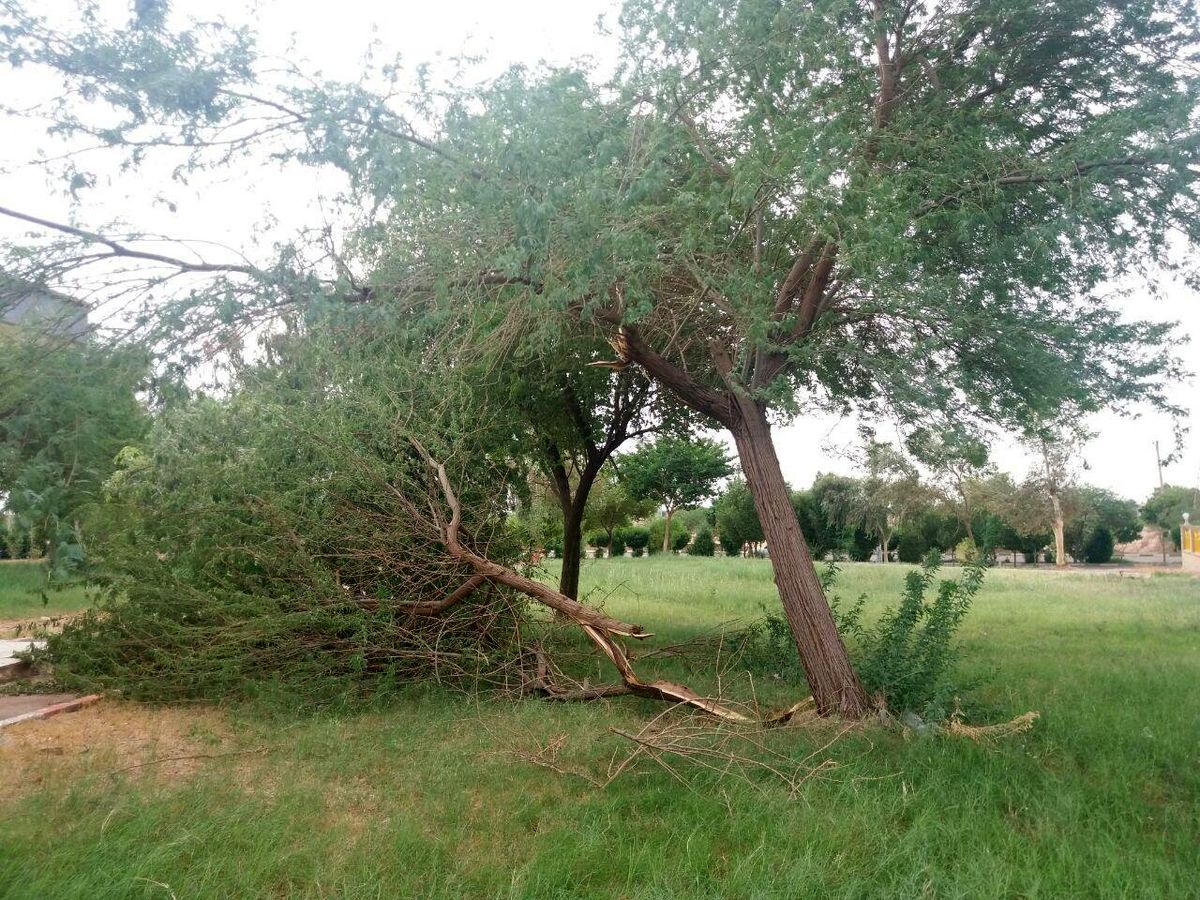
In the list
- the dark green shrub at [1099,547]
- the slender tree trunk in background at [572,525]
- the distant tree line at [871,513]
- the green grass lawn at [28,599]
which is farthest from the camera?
the dark green shrub at [1099,547]

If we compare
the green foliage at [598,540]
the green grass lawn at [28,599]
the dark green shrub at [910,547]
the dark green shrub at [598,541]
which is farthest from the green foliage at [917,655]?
the dark green shrub at [910,547]

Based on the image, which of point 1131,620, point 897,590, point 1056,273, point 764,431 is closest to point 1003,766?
point 764,431

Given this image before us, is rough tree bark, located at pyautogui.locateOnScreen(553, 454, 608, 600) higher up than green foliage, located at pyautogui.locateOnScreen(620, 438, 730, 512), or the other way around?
green foliage, located at pyautogui.locateOnScreen(620, 438, 730, 512)

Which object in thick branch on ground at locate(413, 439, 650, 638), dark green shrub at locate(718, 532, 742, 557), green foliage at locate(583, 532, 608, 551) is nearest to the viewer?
thick branch on ground at locate(413, 439, 650, 638)

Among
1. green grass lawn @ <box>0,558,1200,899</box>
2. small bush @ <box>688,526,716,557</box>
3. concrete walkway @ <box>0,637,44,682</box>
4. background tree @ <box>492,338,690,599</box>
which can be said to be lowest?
green grass lawn @ <box>0,558,1200,899</box>

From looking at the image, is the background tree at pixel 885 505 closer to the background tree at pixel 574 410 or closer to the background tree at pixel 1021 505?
the background tree at pixel 1021 505

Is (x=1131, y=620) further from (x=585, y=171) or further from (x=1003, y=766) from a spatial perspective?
(x=585, y=171)

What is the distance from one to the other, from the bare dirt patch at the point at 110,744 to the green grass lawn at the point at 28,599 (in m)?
6.55

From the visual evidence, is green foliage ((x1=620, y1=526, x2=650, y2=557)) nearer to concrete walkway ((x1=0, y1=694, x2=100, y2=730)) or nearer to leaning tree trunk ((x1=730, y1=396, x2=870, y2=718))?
leaning tree trunk ((x1=730, y1=396, x2=870, y2=718))

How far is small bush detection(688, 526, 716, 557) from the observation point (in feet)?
152

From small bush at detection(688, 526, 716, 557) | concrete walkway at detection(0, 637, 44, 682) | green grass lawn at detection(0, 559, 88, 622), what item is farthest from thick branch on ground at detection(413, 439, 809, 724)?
small bush at detection(688, 526, 716, 557)

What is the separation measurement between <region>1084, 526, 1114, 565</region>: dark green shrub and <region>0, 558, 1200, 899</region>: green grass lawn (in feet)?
144

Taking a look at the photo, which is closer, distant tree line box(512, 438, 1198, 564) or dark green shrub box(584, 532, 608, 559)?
distant tree line box(512, 438, 1198, 564)

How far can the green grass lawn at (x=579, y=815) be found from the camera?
4031mm
